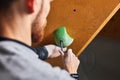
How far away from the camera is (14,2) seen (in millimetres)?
670

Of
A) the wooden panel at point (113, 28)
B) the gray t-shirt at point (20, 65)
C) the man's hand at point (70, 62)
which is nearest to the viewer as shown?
the gray t-shirt at point (20, 65)

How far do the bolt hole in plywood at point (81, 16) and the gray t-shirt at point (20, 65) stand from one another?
441mm

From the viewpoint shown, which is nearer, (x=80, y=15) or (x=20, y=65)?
(x=20, y=65)

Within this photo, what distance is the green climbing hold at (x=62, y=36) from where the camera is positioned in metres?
1.09

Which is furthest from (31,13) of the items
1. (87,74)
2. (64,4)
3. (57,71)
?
(87,74)

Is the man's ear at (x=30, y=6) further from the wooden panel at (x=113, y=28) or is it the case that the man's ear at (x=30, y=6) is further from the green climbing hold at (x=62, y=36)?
the wooden panel at (x=113, y=28)

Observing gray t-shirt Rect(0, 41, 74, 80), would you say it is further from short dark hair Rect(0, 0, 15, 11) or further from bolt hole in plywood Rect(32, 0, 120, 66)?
bolt hole in plywood Rect(32, 0, 120, 66)

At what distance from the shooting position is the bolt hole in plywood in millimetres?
1085

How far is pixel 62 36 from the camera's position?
1.09 metres

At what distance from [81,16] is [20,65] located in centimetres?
52

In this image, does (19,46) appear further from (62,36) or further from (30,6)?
(62,36)

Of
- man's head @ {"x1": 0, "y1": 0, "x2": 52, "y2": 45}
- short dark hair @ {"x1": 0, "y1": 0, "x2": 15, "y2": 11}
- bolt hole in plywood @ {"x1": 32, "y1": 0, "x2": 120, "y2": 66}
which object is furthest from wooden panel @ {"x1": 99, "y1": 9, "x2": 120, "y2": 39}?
short dark hair @ {"x1": 0, "y1": 0, "x2": 15, "y2": 11}

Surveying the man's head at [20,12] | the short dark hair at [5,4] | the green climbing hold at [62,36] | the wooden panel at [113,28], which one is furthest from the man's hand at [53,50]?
the wooden panel at [113,28]

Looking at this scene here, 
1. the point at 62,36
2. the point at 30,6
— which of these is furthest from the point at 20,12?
the point at 62,36
